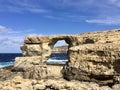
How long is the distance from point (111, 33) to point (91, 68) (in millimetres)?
6407

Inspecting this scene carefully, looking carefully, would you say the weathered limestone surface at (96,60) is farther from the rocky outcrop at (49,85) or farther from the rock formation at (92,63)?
the rocky outcrop at (49,85)

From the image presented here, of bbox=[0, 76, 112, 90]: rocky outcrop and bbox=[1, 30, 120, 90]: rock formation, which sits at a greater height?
bbox=[1, 30, 120, 90]: rock formation

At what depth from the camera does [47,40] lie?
46375 mm

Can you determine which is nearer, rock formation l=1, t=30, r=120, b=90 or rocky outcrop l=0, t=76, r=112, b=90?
rocky outcrop l=0, t=76, r=112, b=90

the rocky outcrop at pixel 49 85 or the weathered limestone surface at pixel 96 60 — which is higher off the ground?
the weathered limestone surface at pixel 96 60

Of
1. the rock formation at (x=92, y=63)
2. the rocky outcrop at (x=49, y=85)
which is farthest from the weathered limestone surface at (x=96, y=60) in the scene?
the rocky outcrop at (x=49, y=85)

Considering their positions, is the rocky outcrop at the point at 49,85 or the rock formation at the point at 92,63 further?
the rock formation at the point at 92,63

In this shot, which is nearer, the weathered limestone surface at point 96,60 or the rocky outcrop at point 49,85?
the rocky outcrop at point 49,85

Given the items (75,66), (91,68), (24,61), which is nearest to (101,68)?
(91,68)

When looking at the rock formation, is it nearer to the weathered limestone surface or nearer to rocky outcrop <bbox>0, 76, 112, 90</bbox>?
the weathered limestone surface

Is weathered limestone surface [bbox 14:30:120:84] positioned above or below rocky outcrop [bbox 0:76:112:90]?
above

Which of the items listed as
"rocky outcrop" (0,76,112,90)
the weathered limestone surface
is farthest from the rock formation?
"rocky outcrop" (0,76,112,90)

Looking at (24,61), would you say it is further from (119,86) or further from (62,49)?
(62,49)

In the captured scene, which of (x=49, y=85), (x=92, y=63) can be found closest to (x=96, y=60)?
(x=92, y=63)
